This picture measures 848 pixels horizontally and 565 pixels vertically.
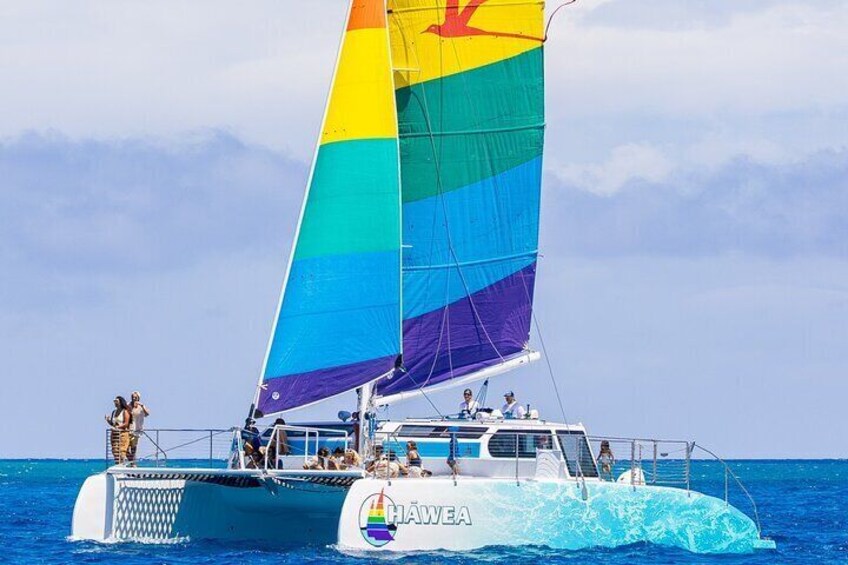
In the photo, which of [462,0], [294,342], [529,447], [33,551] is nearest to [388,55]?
[462,0]

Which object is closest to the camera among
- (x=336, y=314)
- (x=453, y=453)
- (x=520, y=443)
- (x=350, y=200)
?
(x=453, y=453)

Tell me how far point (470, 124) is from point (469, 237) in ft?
7.11

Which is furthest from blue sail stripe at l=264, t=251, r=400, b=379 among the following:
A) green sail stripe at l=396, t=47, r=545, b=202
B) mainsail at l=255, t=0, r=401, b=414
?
green sail stripe at l=396, t=47, r=545, b=202

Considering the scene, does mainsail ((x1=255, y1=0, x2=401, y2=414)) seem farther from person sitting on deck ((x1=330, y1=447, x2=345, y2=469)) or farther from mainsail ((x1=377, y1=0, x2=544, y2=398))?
mainsail ((x1=377, y1=0, x2=544, y2=398))

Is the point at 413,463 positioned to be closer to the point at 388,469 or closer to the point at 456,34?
the point at 388,469

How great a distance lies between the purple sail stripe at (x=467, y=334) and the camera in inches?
1272

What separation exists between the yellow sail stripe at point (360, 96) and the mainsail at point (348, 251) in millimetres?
18

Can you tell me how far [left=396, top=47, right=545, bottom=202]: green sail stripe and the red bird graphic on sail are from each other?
2.45 ft

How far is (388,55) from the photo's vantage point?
30.5m

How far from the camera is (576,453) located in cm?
3009

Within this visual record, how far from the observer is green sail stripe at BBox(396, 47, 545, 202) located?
32438 mm

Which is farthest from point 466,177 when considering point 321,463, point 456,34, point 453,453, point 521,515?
point 521,515

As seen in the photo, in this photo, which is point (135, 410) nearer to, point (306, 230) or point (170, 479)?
point (170, 479)

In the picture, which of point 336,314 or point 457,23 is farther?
point 457,23
